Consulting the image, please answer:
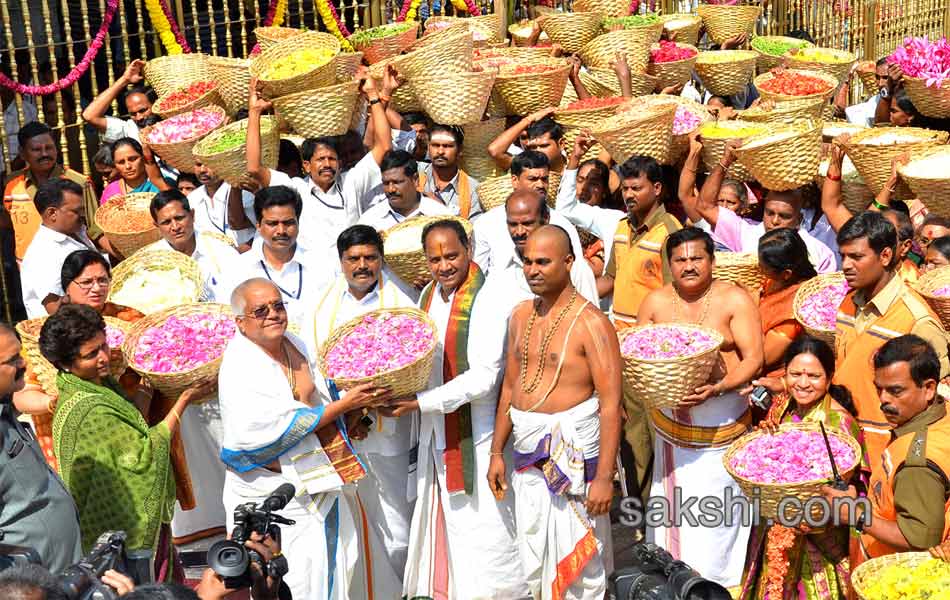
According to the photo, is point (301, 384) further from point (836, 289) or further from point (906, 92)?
point (906, 92)

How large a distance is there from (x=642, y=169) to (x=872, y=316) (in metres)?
1.84

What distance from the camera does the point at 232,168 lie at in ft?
25.7

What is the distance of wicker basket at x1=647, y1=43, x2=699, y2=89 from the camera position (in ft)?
31.8

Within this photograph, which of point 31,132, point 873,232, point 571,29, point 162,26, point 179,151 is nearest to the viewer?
point 873,232

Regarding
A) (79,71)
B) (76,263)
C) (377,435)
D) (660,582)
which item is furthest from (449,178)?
(660,582)

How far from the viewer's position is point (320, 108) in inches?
320

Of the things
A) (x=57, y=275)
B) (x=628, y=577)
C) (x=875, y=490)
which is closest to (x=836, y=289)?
(x=875, y=490)

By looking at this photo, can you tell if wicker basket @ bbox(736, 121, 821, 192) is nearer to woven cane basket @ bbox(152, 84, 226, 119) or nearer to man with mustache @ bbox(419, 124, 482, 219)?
man with mustache @ bbox(419, 124, 482, 219)

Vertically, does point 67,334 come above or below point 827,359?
above

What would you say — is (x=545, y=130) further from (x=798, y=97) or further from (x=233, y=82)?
(x=233, y=82)

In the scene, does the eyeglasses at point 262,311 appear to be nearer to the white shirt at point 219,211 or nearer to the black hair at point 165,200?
the black hair at point 165,200

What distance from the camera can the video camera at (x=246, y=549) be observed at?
12.5ft

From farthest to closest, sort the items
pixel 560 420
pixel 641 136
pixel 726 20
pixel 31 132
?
pixel 726 20 → pixel 31 132 → pixel 641 136 → pixel 560 420

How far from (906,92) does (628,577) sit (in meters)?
7.06
